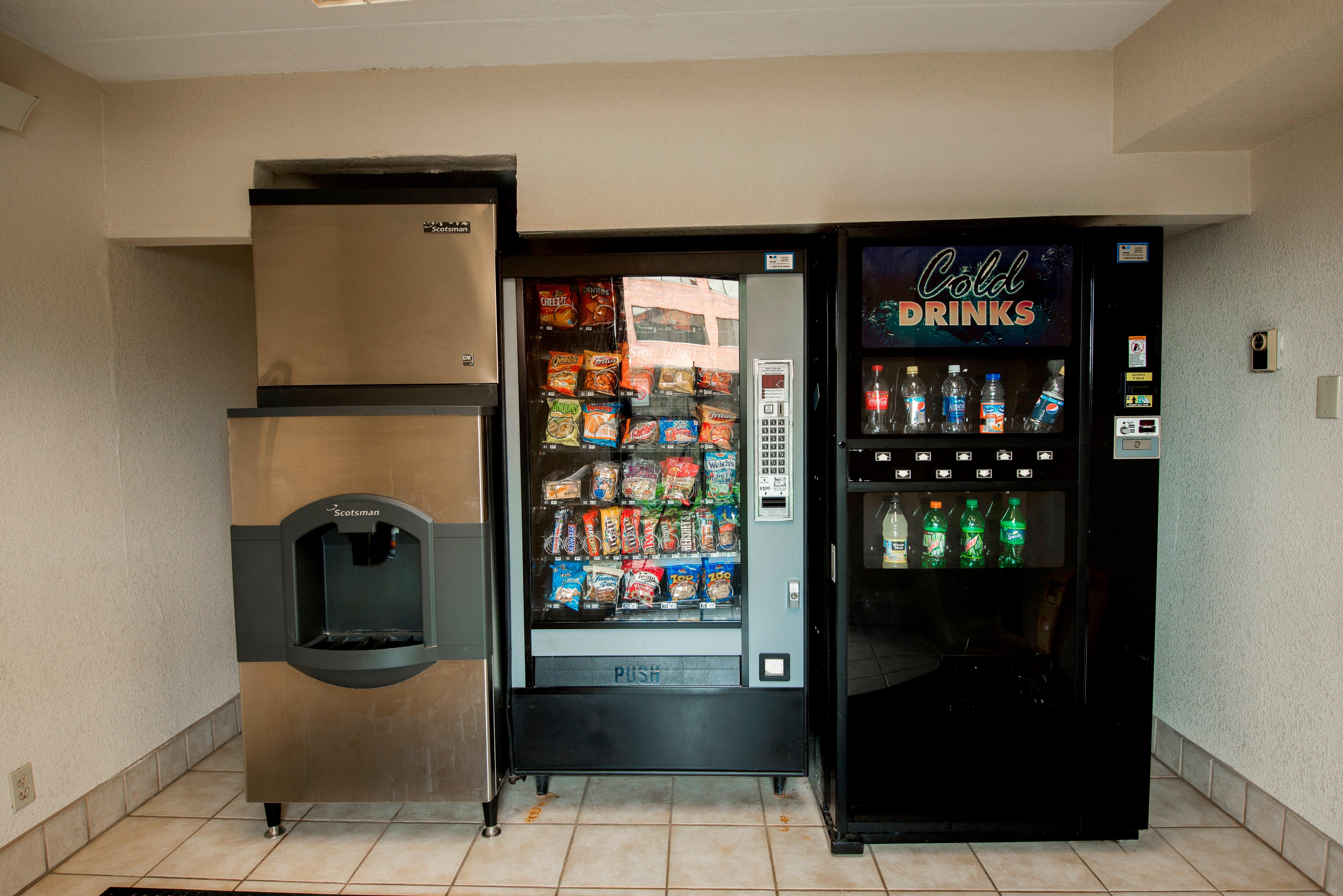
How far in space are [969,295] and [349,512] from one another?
1.99 meters

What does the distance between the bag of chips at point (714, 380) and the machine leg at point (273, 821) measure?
194 cm

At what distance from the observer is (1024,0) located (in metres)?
1.94

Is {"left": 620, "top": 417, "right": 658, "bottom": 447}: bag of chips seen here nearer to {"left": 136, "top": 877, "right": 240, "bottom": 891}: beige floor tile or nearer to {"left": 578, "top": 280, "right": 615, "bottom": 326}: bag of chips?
{"left": 578, "top": 280, "right": 615, "bottom": 326}: bag of chips

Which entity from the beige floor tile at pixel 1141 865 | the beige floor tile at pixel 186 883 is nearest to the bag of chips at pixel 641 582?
the beige floor tile at pixel 186 883

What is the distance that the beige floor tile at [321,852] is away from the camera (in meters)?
2.08

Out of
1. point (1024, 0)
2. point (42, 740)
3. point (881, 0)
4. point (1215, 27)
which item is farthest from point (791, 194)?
point (42, 740)

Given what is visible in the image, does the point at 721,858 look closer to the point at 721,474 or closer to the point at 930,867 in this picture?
the point at 930,867

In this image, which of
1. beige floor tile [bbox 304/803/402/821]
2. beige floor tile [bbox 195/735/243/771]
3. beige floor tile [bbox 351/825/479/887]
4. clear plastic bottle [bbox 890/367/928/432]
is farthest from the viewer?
beige floor tile [bbox 195/735/243/771]

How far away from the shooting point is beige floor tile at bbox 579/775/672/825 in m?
2.33

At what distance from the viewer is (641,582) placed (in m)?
2.48

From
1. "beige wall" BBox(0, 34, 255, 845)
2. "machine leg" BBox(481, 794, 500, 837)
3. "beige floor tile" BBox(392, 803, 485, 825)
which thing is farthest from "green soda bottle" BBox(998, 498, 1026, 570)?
"beige wall" BBox(0, 34, 255, 845)

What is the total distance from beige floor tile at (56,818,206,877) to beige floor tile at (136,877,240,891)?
0.04m

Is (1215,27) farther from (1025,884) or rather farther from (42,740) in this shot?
(42,740)

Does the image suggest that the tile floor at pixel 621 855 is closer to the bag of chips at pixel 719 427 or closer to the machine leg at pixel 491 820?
the machine leg at pixel 491 820
